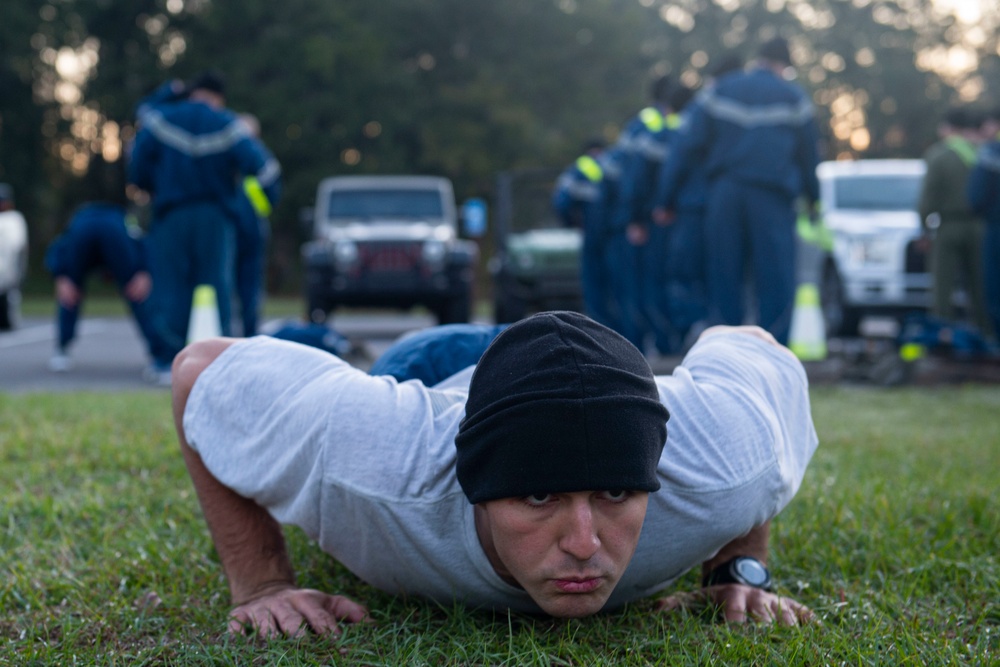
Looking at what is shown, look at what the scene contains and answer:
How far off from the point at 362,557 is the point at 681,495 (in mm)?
→ 689

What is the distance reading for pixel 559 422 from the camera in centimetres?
207

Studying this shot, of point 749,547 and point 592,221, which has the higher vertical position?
point 592,221

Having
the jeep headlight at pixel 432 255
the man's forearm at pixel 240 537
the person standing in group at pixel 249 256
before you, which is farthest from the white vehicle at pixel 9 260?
the man's forearm at pixel 240 537

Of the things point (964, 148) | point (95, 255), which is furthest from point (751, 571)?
point (95, 255)

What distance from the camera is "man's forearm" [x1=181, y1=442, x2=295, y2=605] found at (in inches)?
103

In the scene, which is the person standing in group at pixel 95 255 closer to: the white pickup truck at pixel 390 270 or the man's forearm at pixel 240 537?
the white pickup truck at pixel 390 270

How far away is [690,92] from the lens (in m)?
10.4

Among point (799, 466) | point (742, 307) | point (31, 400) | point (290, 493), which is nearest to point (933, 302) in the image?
point (742, 307)

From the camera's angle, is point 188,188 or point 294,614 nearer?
point 294,614

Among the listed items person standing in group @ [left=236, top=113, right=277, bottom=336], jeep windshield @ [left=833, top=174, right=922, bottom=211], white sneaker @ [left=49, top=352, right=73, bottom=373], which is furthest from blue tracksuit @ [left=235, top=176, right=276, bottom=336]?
jeep windshield @ [left=833, top=174, right=922, bottom=211]

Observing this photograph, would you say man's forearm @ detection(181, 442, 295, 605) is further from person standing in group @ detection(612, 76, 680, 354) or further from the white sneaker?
the white sneaker

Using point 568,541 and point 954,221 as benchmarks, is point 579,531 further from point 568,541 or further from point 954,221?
point 954,221

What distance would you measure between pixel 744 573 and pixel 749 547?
79 mm

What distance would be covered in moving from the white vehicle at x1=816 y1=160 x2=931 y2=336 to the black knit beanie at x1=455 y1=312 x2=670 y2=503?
37.9 ft
